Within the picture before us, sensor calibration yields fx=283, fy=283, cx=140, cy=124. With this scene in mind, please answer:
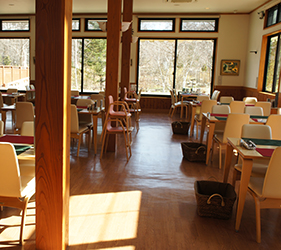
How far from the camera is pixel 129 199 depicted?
10.1 feet

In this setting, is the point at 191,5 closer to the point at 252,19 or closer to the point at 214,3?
the point at 214,3

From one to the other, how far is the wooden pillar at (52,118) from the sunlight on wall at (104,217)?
1.24 ft

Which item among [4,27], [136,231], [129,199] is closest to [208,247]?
[136,231]

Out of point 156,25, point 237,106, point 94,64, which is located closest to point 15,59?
point 94,64

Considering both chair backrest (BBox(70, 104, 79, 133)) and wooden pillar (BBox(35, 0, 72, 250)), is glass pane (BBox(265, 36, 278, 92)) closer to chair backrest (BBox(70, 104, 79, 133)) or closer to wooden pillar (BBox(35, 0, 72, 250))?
chair backrest (BBox(70, 104, 79, 133))

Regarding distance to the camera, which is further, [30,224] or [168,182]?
[168,182]

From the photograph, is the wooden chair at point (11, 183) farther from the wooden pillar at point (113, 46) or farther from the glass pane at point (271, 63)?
the glass pane at point (271, 63)

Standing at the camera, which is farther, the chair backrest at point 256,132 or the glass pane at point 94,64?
the glass pane at point 94,64

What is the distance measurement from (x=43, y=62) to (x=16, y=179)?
883 mm

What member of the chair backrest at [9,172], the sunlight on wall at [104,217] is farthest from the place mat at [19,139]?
the sunlight on wall at [104,217]

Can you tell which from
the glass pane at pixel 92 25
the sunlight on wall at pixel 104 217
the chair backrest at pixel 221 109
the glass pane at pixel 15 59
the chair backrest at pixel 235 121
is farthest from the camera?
the glass pane at pixel 15 59

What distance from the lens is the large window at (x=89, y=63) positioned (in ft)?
36.5

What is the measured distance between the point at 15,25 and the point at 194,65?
7.35m

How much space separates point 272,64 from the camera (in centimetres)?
835
